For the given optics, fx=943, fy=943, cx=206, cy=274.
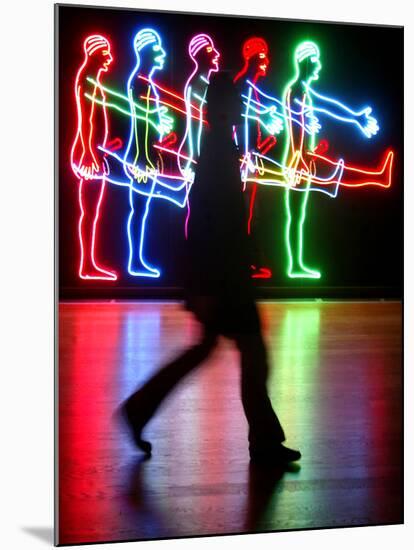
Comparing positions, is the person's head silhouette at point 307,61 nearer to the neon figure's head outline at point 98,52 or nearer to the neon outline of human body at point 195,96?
the neon outline of human body at point 195,96

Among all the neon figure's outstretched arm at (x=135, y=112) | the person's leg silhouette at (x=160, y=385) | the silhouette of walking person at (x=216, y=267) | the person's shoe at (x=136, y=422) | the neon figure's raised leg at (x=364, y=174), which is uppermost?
the neon figure's outstretched arm at (x=135, y=112)

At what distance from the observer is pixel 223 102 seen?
3.31m

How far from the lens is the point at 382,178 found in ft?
11.4

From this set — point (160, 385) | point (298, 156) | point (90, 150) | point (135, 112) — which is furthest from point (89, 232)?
point (298, 156)

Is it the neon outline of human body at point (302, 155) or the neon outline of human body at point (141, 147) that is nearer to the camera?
the neon outline of human body at point (141, 147)

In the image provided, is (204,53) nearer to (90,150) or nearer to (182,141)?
(182,141)

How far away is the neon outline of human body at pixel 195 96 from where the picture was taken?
3270 mm

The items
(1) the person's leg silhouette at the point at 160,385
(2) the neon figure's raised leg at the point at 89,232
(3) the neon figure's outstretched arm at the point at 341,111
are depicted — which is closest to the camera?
(2) the neon figure's raised leg at the point at 89,232

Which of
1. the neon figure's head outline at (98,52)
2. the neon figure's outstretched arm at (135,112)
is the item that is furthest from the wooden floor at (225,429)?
the neon figure's head outline at (98,52)

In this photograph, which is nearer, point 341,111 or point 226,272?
point 226,272

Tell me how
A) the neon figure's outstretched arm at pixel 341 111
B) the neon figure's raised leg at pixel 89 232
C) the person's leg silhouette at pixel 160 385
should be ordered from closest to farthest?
the neon figure's raised leg at pixel 89 232
the person's leg silhouette at pixel 160 385
the neon figure's outstretched arm at pixel 341 111

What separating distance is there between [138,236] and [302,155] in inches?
26.1

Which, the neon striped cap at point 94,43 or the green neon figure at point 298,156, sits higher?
the neon striped cap at point 94,43

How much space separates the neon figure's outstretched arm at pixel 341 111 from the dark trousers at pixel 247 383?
84 cm
